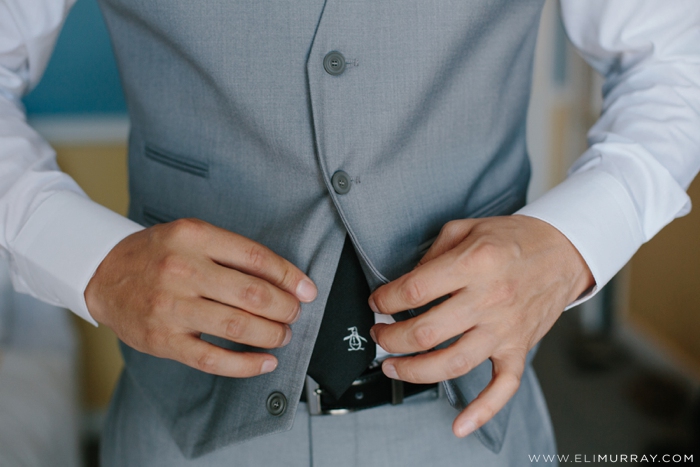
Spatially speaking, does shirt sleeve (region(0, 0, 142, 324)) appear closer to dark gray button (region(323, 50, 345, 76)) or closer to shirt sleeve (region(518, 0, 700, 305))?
dark gray button (region(323, 50, 345, 76))

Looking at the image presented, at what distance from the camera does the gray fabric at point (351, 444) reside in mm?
759

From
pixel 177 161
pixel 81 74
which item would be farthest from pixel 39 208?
pixel 81 74

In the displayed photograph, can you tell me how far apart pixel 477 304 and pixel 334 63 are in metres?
0.30

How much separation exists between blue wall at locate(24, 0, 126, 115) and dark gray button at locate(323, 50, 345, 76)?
5.34ft

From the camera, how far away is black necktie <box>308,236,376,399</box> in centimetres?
70

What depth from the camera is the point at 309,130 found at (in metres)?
0.67

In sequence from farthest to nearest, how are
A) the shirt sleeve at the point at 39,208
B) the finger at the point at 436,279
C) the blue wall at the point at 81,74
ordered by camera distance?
the blue wall at the point at 81,74 → the shirt sleeve at the point at 39,208 → the finger at the point at 436,279

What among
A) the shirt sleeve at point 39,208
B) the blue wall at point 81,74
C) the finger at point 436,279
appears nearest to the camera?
the finger at point 436,279

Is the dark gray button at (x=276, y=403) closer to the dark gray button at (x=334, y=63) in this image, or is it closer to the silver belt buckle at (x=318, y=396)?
the silver belt buckle at (x=318, y=396)

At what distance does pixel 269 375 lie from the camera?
683 mm

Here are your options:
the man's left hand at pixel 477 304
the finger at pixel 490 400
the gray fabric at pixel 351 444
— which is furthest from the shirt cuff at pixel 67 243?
the finger at pixel 490 400

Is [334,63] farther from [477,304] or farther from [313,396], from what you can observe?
[313,396]

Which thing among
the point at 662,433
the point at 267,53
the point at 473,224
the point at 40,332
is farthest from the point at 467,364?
the point at 662,433

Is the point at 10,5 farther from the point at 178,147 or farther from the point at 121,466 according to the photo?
the point at 121,466
